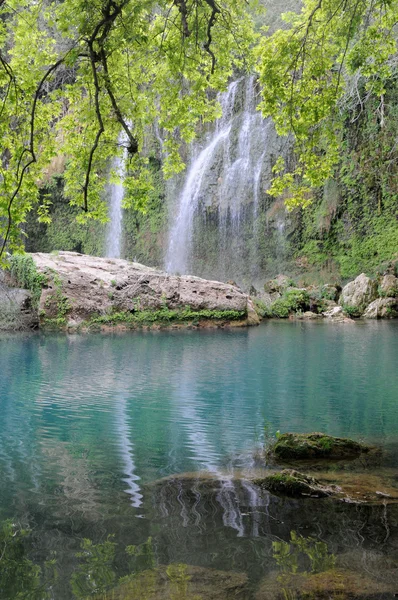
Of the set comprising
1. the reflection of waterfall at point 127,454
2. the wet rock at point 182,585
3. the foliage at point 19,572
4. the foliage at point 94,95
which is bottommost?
the foliage at point 19,572

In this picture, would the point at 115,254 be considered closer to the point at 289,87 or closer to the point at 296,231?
the point at 296,231

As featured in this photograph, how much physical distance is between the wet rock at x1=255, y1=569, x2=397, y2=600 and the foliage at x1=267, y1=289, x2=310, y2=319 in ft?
68.9

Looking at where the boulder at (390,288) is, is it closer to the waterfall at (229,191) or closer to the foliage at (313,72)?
the waterfall at (229,191)

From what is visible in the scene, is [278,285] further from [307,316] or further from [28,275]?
[28,275]

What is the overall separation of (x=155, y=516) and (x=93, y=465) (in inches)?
56.8

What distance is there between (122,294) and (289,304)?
7.66m

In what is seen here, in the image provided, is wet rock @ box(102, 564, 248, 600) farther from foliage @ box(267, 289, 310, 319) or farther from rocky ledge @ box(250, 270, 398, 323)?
foliage @ box(267, 289, 310, 319)

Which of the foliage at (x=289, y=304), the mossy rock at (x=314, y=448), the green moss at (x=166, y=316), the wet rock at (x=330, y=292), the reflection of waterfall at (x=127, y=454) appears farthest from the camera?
the wet rock at (x=330, y=292)

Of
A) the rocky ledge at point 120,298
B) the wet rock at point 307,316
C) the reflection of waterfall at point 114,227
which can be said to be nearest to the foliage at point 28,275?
the rocky ledge at point 120,298

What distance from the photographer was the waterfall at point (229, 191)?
3023cm

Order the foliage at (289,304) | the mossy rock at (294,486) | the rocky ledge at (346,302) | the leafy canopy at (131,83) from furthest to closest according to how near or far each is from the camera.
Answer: the foliage at (289,304)
the rocky ledge at (346,302)
the leafy canopy at (131,83)
the mossy rock at (294,486)

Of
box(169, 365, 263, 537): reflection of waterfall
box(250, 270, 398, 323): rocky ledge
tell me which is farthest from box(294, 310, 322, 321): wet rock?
box(169, 365, 263, 537): reflection of waterfall

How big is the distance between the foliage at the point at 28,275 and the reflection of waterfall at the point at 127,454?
41.1 ft

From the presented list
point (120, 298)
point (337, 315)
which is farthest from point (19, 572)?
point (337, 315)
